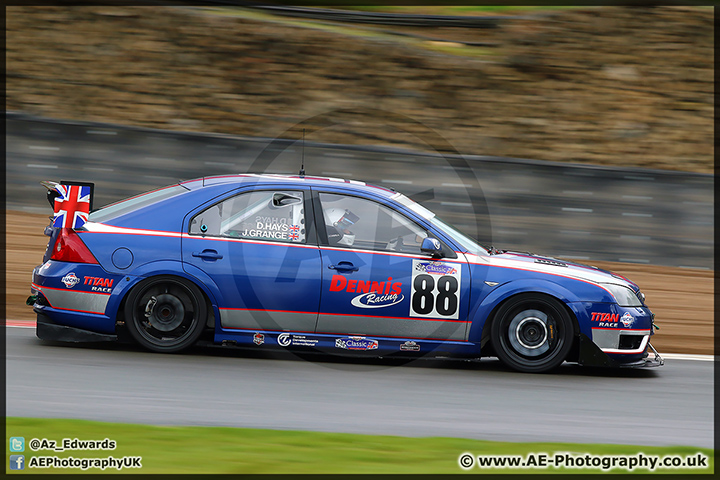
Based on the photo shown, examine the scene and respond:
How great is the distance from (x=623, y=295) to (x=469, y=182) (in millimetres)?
5130

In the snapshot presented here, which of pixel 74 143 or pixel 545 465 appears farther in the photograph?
pixel 74 143

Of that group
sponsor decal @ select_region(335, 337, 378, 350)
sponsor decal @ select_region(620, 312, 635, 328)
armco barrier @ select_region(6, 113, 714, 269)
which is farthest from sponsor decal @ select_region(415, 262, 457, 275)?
armco barrier @ select_region(6, 113, 714, 269)

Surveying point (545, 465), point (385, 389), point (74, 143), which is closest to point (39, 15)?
point (74, 143)

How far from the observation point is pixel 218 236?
6.40m

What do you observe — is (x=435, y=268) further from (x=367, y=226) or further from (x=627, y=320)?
(x=627, y=320)

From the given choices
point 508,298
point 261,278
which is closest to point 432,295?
point 508,298

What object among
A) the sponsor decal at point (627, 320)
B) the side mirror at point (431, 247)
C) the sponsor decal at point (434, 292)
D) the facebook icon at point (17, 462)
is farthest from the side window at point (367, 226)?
the facebook icon at point (17, 462)

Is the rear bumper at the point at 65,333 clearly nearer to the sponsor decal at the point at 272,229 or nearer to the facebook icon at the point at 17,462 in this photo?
the sponsor decal at the point at 272,229

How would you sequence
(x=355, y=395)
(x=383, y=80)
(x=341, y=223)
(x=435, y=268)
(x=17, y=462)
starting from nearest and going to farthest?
(x=17, y=462), (x=355, y=395), (x=435, y=268), (x=341, y=223), (x=383, y=80)

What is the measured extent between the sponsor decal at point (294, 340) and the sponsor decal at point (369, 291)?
46 cm

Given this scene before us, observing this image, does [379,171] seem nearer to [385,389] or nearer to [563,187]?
[563,187]

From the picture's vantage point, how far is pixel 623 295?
6523 mm

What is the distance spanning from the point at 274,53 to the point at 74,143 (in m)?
5.79

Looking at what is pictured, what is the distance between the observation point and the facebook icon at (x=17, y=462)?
3.93 metres
